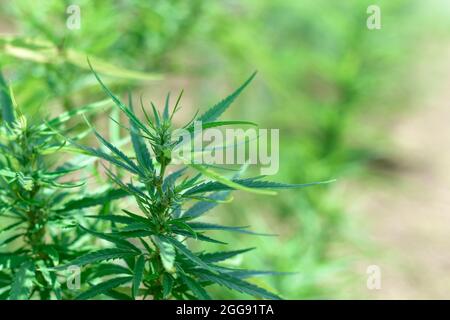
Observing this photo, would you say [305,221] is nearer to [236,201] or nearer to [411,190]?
[236,201]

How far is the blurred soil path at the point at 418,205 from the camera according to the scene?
8.91ft

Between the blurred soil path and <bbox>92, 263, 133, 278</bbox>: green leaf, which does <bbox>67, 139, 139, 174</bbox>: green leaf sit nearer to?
<bbox>92, 263, 133, 278</bbox>: green leaf

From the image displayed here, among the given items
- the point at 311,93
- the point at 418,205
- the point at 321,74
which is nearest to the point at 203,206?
the point at 321,74

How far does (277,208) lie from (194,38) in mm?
1158

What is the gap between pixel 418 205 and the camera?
322 centimetres

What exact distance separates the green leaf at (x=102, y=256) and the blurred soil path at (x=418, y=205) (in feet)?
4.96

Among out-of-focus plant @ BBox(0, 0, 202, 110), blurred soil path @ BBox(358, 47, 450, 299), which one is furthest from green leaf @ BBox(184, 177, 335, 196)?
blurred soil path @ BBox(358, 47, 450, 299)

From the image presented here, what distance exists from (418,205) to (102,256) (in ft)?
9.52

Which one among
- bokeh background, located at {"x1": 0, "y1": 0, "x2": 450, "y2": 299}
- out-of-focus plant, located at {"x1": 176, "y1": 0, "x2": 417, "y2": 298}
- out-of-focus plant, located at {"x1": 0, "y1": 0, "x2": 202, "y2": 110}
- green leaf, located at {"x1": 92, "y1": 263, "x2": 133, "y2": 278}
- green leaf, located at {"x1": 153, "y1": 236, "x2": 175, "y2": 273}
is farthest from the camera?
out-of-focus plant, located at {"x1": 176, "y1": 0, "x2": 417, "y2": 298}

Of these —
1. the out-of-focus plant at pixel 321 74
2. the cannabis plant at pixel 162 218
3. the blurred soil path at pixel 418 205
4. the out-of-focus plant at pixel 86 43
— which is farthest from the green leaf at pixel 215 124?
the blurred soil path at pixel 418 205

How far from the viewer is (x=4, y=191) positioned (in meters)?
0.63

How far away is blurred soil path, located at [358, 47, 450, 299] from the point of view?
8.91ft

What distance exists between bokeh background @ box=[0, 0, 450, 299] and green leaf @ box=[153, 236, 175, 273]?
5.5 inches

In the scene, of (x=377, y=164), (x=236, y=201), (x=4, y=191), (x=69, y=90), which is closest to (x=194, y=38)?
(x=69, y=90)
